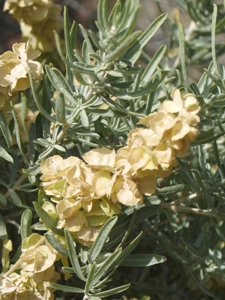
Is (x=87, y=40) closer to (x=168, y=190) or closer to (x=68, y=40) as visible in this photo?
(x=68, y=40)

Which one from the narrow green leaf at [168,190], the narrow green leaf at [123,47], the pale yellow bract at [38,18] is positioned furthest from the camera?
the pale yellow bract at [38,18]

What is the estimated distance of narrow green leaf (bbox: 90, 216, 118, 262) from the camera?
0.75 meters

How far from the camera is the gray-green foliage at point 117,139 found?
2.54 feet

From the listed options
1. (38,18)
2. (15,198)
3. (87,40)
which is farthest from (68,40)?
(38,18)

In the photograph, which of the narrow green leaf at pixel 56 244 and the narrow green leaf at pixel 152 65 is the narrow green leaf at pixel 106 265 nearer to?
the narrow green leaf at pixel 56 244

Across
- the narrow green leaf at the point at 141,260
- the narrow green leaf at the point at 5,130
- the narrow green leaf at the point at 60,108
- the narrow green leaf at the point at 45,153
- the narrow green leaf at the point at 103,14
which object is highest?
the narrow green leaf at the point at 103,14

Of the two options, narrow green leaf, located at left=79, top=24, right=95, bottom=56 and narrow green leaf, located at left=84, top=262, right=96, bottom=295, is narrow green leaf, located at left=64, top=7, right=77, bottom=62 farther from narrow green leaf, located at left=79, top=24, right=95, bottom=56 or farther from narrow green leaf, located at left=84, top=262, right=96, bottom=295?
narrow green leaf, located at left=84, top=262, right=96, bottom=295

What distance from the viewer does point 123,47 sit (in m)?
0.68

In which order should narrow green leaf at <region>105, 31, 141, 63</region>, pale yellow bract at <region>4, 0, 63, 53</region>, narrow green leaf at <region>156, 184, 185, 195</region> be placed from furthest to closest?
pale yellow bract at <region>4, 0, 63, 53</region> → narrow green leaf at <region>156, 184, 185, 195</region> → narrow green leaf at <region>105, 31, 141, 63</region>

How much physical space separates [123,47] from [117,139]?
29 cm

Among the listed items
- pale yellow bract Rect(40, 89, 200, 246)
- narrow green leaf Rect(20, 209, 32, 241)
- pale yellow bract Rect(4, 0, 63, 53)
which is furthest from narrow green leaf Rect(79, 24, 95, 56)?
pale yellow bract Rect(4, 0, 63, 53)

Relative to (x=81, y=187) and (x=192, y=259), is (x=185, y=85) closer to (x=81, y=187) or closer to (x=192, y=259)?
(x=81, y=187)

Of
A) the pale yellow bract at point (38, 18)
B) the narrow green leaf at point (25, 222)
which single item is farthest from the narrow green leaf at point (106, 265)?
the pale yellow bract at point (38, 18)

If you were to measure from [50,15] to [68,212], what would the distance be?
0.65 m
